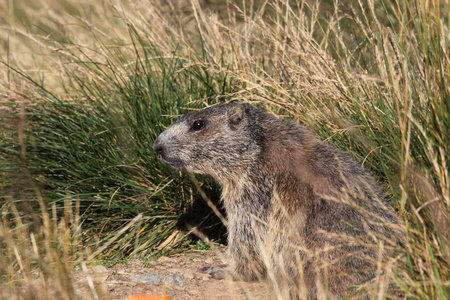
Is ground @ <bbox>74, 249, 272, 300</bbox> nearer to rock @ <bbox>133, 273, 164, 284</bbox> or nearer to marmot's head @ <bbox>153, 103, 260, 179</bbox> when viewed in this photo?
rock @ <bbox>133, 273, 164, 284</bbox>

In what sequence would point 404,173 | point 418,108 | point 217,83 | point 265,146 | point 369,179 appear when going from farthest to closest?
point 217,83, point 265,146, point 369,179, point 418,108, point 404,173

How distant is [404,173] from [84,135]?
3.02 meters

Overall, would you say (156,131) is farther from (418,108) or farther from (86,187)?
(418,108)

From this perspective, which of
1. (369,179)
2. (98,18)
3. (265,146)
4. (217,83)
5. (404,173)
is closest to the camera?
(404,173)

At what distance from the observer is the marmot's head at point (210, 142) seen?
4.25 metres

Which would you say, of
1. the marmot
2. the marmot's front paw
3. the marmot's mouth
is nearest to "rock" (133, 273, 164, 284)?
the marmot's front paw

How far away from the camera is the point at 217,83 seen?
5234 mm

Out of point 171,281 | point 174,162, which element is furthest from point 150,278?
point 174,162

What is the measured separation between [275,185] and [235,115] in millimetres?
693

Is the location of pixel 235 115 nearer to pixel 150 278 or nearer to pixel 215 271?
pixel 215 271

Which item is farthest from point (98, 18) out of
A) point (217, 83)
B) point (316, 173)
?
point (316, 173)

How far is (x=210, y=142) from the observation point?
14.2 ft

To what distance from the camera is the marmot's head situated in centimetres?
425

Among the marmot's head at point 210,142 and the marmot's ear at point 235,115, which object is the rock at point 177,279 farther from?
the marmot's ear at point 235,115
